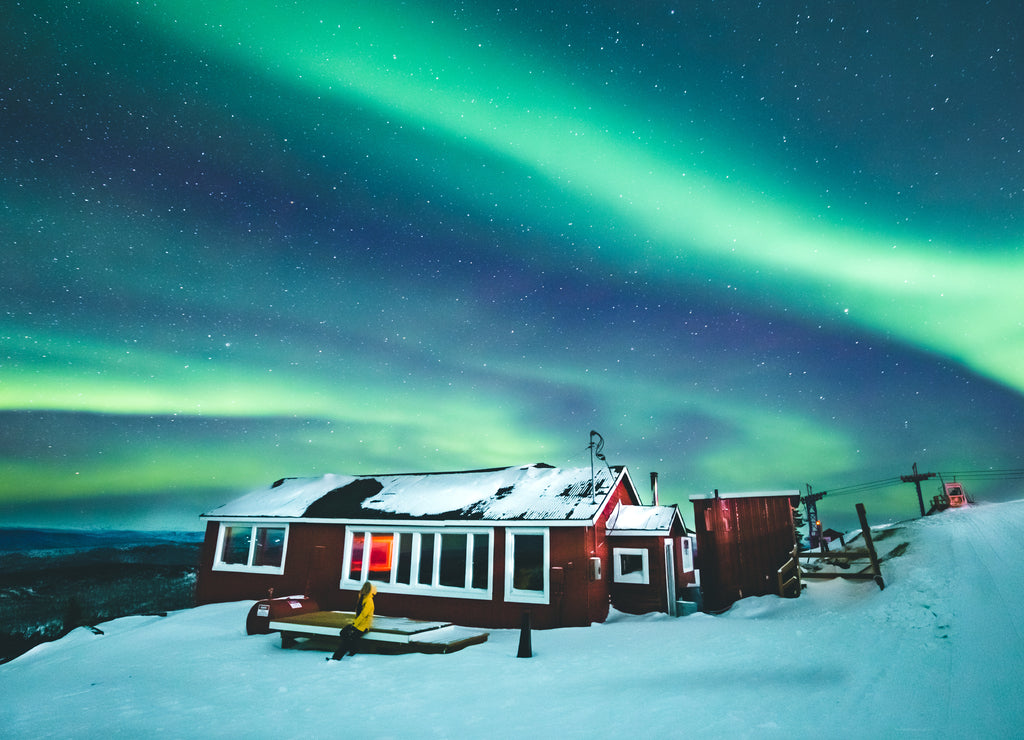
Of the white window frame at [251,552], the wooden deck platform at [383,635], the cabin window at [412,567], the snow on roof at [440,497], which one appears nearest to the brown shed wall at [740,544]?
the snow on roof at [440,497]

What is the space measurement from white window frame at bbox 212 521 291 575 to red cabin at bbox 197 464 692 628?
51mm

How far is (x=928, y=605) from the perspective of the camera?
12.2 meters

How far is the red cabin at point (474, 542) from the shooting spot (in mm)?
16391

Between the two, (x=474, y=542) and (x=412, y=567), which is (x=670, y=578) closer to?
(x=474, y=542)

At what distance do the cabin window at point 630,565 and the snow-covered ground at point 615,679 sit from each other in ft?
8.94

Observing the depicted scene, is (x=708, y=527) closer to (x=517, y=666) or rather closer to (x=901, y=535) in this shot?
(x=901, y=535)

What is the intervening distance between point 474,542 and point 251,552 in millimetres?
10148

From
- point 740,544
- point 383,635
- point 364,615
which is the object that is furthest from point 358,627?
point 740,544

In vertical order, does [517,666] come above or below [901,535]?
below

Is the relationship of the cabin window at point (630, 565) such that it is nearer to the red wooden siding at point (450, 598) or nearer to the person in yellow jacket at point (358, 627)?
the red wooden siding at point (450, 598)

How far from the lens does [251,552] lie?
21125mm

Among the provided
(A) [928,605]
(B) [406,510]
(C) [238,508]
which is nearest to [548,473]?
(B) [406,510]

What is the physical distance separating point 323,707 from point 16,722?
4921 millimetres

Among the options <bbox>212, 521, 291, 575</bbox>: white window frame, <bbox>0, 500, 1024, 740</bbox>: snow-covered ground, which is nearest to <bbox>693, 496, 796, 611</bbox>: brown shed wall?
<bbox>0, 500, 1024, 740</bbox>: snow-covered ground
